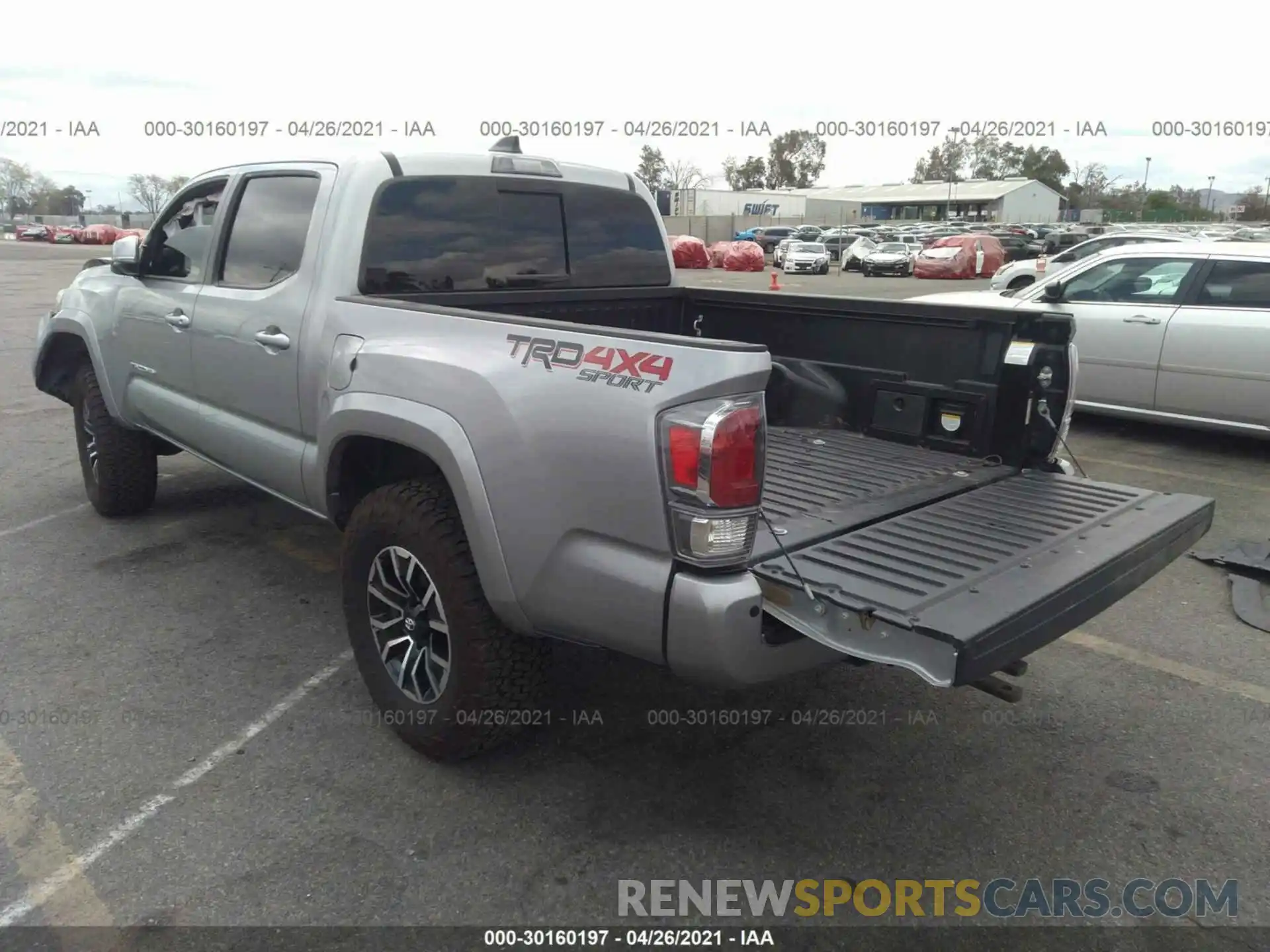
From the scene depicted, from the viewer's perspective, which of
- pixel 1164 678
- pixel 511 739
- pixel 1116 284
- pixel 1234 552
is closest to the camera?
pixel 511 739

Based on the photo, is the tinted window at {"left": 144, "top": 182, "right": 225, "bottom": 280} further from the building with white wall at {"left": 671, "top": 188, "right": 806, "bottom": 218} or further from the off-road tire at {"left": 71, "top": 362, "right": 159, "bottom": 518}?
the building with white wall at {"left": 671, "top": 188, "right": 806, "bottom": 218}

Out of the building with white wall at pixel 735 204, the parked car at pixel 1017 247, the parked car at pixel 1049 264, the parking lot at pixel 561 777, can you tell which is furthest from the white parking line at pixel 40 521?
the building with white wall at pixel 735 204

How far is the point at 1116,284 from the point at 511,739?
23.5 ft

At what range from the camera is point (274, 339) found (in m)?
3.72

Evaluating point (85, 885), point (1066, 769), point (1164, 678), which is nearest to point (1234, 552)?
point (1164, 678)

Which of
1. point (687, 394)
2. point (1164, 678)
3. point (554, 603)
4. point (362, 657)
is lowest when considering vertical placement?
point (1164, 678)

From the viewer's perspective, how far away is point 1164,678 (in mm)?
3879

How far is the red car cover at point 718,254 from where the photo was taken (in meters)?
40.5

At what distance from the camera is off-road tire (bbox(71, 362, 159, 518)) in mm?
5402

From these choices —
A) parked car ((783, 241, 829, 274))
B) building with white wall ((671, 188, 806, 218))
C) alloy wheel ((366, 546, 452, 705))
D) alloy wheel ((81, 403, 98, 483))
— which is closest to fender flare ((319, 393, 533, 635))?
alloy wheel ((366, 546, 452, 705))

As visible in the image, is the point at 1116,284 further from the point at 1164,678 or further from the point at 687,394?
the point at 687,394

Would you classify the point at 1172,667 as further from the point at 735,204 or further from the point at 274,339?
the point at 735,204

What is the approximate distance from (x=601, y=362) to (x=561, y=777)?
4.82 ft

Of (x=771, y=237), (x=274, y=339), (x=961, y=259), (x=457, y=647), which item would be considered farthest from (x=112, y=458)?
(x=771, y=237)
